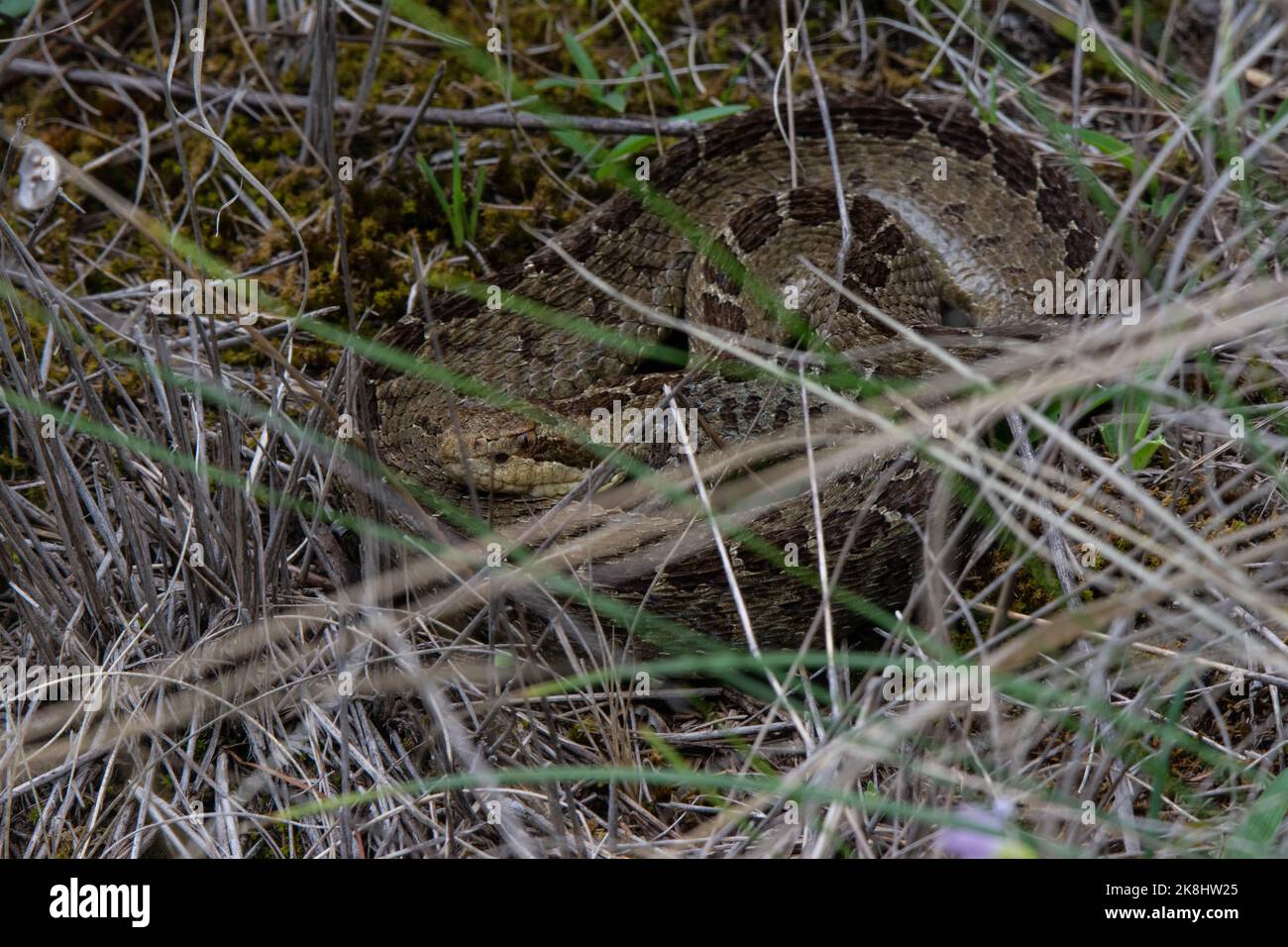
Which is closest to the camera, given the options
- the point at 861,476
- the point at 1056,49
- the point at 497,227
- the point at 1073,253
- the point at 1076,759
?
the point at 1076,759

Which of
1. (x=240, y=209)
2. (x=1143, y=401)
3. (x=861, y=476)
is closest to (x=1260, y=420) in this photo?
(x=1143, y=401)

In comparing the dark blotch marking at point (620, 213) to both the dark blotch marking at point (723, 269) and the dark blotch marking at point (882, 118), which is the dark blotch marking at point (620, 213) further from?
the dark blotch marking at point (882, 118)

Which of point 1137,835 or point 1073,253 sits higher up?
point 1073,253

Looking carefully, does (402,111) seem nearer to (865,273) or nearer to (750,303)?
(750,303)

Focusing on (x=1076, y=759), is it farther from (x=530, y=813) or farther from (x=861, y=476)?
(x=861, y=476)
